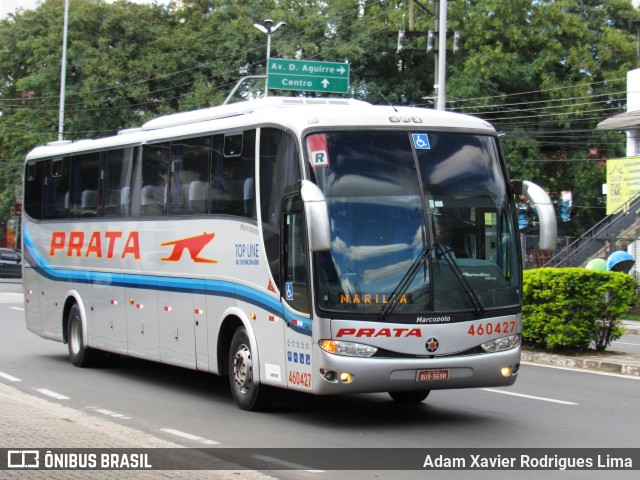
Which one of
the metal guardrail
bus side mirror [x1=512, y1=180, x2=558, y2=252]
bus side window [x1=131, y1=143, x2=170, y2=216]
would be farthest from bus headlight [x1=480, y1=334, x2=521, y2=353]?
the metal guardrail

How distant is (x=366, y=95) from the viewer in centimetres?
4641

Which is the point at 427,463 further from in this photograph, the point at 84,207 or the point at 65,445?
the point at 84,207

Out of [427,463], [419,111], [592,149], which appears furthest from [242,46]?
[427,463]

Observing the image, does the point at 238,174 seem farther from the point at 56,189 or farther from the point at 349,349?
the point at 56,189

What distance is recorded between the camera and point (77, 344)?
55.9 ft

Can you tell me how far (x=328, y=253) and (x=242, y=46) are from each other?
39441mm

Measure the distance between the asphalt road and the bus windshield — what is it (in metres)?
1.29

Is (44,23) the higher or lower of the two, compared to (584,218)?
higher

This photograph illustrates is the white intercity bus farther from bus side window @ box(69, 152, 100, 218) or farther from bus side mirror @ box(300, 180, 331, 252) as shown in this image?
bus side window @ box(69, 152, 100, 218)

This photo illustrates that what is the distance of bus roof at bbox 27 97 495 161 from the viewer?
433 inches

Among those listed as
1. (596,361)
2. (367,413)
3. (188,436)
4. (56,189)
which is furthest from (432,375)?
(56,189)

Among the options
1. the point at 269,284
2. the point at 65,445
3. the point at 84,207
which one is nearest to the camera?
the point at 65,445

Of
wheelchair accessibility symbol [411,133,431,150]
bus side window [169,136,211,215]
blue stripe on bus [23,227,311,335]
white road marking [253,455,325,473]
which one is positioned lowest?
white road marking [253,455,325,473]

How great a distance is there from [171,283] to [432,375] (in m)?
4.66
